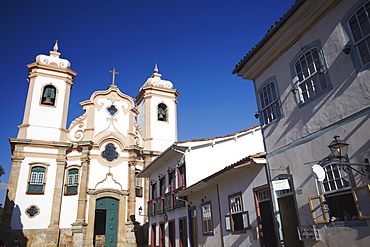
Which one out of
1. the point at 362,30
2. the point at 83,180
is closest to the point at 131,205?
the point at 83,180

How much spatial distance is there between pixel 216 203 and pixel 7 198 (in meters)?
15.9

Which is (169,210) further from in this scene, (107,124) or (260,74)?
(107,124)

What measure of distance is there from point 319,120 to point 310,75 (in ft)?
3.89

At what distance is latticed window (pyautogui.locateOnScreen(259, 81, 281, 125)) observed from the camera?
884 centimetres

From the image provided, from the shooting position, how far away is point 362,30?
6.35m

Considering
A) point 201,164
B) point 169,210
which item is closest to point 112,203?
point 169,210

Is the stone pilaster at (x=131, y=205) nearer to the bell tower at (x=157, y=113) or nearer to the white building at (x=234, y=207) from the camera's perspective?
the bell tower at (x=157, y=113)

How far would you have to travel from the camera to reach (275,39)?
28.3 ft

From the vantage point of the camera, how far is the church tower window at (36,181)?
21656 millimetres

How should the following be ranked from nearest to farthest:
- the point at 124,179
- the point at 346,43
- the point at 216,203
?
the point at 346,43 < the point at 216,203 < the point at 124,179

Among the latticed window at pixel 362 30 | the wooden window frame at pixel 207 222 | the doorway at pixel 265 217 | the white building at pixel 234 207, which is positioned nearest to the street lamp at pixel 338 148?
the latticed window at pixel 362 30

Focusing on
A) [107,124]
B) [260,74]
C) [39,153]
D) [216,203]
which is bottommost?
[216,203]

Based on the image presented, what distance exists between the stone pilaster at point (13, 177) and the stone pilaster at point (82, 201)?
4042mm

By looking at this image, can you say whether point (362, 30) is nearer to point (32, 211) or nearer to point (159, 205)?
point (159, 205)
